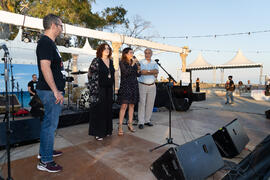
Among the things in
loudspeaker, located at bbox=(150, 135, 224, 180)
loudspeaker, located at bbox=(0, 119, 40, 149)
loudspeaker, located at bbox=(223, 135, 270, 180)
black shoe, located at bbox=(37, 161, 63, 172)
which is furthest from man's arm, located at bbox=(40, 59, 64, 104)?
loudspeaker, located at bbox=(223, 135, 270, 180)

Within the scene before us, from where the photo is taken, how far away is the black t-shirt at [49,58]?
1.74m

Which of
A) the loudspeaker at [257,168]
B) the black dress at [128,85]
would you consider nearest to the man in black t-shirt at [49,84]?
the black dress at [128,85]

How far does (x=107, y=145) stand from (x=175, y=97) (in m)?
4.07

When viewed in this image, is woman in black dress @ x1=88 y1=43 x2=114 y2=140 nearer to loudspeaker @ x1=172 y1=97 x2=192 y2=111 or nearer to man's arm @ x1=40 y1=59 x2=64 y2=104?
man's arm @ x1=40 y1=59 x2=64 y2=104

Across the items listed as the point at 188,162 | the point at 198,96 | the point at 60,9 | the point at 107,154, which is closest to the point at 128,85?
the point at 107,154

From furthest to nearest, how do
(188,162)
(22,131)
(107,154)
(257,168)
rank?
(22,131)
(107,154)
(188,162)
(257,168)

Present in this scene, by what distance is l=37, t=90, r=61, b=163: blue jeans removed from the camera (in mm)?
1830

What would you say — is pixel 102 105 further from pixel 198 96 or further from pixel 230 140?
pixel 198 96

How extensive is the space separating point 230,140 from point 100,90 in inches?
80.2

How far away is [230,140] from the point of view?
7.18 feet

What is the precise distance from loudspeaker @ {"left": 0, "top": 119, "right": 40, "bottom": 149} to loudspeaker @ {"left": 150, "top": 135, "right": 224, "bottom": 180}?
84.3 inches

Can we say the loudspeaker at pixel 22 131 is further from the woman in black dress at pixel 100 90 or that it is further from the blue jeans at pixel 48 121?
the blue jeans at pixel 48 121

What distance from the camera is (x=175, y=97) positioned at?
244 inches

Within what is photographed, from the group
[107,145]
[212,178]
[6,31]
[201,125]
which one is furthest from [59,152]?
[6,31]
